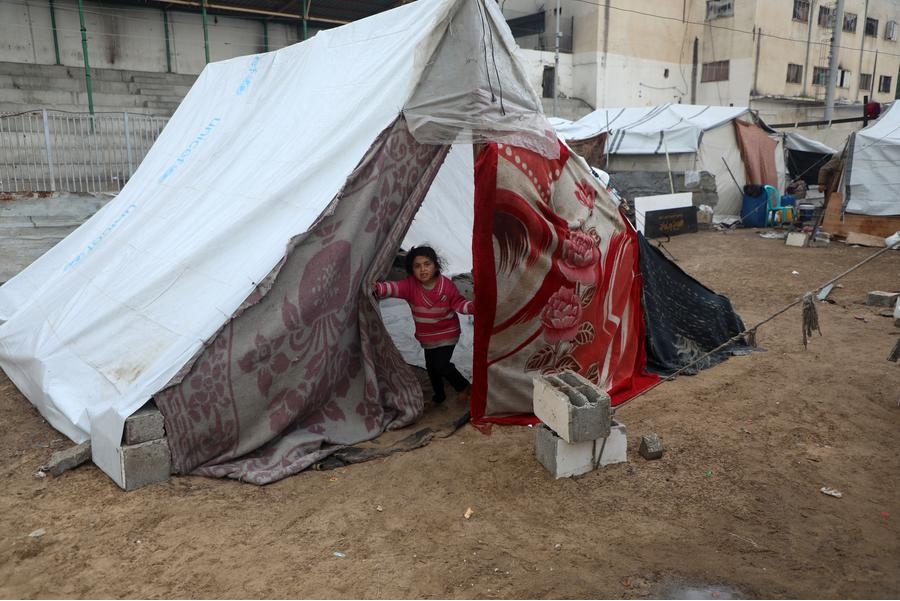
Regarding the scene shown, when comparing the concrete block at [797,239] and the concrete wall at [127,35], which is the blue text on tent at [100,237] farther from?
the concrete block at [797,239]

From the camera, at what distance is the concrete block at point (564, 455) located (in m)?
3.44

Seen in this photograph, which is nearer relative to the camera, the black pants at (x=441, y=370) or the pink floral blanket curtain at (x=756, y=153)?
the black pants at (x=441, y=370)

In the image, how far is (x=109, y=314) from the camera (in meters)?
4.16

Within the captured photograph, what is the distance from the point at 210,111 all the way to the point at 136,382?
11.4 ft

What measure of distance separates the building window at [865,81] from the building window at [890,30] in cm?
215

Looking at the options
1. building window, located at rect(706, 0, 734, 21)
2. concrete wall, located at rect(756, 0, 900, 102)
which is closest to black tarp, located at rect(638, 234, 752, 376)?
concrete wall, located at rect(756, 0, 900, 102)

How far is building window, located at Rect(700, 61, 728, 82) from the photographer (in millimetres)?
27125

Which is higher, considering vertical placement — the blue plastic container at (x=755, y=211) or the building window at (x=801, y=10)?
the building window at (x=801, y=10)

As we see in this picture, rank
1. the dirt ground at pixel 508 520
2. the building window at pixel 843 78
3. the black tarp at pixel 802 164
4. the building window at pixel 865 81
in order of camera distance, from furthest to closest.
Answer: the building window at pixel 865 81, the building window at pixel 843 78, the black tarp at pixel 802 164, the dirt ground at pixel 508 520

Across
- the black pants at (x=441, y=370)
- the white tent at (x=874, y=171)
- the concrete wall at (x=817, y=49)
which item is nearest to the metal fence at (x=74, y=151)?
the black pants at (x=441, y=370)

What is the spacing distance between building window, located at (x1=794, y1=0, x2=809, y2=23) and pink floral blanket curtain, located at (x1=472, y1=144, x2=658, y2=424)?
2805 centimetres

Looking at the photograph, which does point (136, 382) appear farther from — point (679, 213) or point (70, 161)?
point (679, 213)

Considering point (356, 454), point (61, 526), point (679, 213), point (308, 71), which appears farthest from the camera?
point (679, 213)

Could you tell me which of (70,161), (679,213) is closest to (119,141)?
(70,161)
